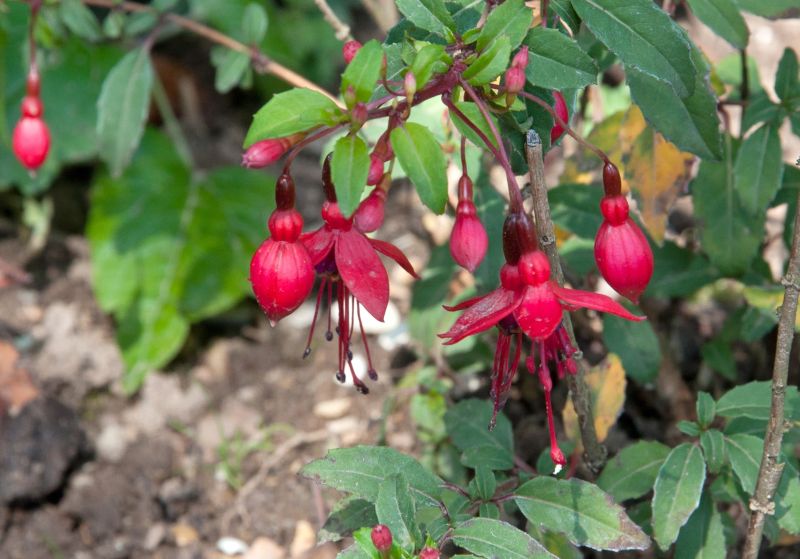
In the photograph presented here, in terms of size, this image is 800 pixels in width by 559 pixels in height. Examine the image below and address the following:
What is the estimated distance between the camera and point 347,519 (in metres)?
0.99

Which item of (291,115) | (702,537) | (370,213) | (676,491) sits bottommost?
(702,537)

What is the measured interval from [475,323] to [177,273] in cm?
130

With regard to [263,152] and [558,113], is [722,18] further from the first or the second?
[263,152]

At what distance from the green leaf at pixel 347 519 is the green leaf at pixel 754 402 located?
1.28 ft

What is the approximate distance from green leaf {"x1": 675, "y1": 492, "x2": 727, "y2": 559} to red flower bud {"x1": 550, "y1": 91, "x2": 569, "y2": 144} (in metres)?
0.47

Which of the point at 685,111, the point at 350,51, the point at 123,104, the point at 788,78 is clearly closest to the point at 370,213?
the point at 350,51

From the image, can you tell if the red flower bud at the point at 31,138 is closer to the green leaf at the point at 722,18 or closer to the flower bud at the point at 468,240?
the flower bud at the point at 468,240

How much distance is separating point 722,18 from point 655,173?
0.20 m

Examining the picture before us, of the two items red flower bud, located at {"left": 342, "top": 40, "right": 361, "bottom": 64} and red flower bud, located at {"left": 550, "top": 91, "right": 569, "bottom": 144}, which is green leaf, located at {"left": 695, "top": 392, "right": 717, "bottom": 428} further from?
red flower bud, located at {"left": 342, "top": 40, "right": 361, "bottom": 64}

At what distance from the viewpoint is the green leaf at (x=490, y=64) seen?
80 cm

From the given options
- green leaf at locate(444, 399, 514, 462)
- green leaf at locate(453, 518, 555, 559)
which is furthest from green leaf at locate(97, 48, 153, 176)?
green leaf at locate(453, 518, 555, 559)

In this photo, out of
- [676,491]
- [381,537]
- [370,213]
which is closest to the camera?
[381,537]

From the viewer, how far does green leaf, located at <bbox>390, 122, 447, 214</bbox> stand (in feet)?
2.61

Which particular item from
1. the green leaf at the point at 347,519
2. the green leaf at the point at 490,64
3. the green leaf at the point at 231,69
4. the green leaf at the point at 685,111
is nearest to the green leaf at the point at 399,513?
the green leaf at the point at 347,519
